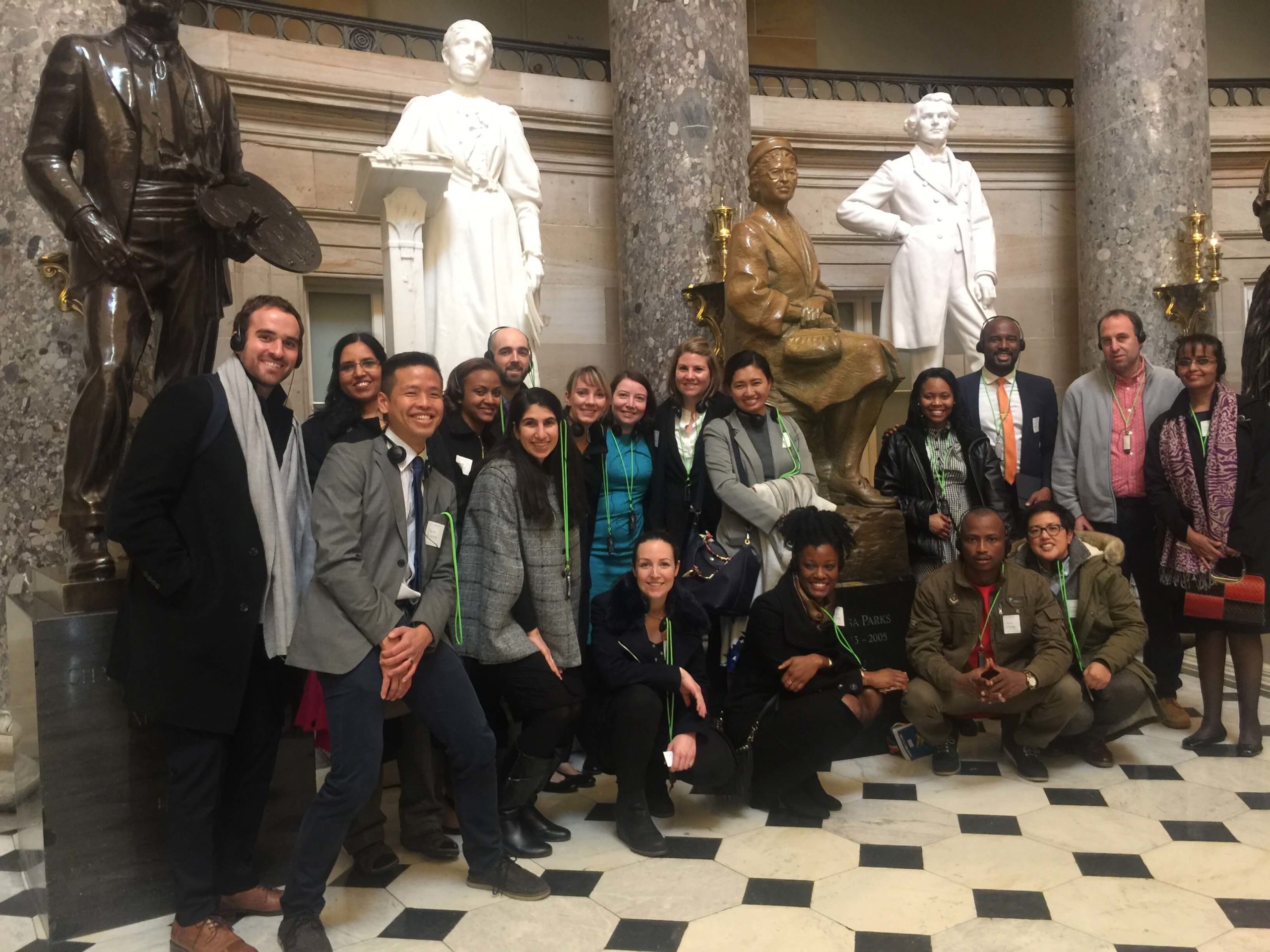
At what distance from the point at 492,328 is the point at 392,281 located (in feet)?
1.72

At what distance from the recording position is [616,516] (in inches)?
162

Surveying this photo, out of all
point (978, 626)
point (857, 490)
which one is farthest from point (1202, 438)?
point (857, 490)

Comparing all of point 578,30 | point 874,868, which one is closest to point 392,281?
point 874,868

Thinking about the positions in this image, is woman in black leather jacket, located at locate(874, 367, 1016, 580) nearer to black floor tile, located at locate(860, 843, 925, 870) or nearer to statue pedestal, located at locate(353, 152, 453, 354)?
black floor tile, located at locate(860, 843, 925, 870)

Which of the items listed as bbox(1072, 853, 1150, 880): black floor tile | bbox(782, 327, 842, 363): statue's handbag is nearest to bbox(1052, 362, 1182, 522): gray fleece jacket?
bbox(782, 327, 842, 363): statue's handbag

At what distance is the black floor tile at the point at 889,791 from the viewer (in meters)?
A: 4.05

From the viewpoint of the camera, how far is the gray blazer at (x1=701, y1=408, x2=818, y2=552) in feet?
13.6

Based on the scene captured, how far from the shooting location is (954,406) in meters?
4.91

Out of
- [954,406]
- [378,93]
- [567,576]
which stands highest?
[378,93]

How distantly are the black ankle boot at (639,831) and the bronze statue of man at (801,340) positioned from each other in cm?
→ 193

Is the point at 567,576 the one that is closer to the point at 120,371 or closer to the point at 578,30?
the point at 120,371

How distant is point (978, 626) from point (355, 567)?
2.52 m

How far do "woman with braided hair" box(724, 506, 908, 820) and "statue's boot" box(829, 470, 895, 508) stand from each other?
990mm

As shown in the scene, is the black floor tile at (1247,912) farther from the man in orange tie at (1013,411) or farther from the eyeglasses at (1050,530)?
the man in orange tie at (1013,411)
